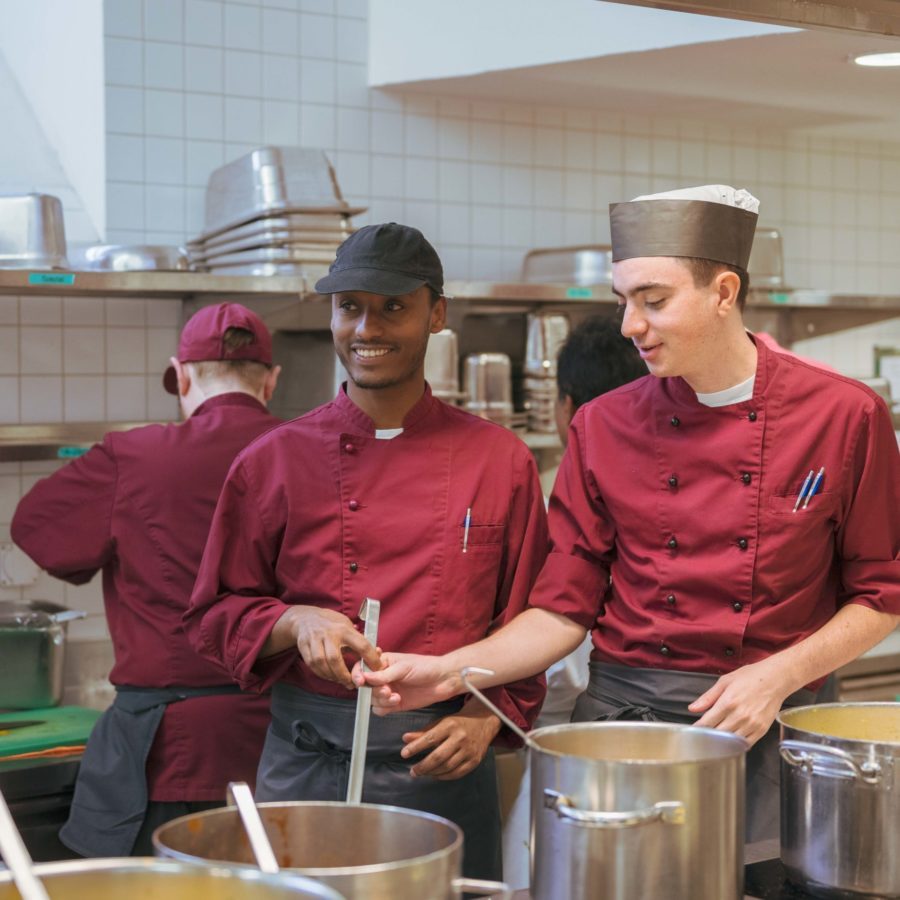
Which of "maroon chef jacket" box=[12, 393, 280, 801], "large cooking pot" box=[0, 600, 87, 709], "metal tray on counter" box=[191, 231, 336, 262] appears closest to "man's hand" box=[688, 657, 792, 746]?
"maroon chef jacket" box=[12, 393, 280, 801]

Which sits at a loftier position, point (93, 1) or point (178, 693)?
point (93, 1)

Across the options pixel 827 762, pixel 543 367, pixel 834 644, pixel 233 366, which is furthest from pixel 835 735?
pixel 543 367

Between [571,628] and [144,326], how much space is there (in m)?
2.07

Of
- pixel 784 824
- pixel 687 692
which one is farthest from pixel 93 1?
pixel 784 824

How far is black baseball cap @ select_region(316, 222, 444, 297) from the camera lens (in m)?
1.96

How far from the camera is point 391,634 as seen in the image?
1973 millimetres

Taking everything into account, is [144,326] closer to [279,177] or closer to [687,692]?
[279,177]

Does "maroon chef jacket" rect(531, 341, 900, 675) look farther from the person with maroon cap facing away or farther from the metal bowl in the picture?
the metal bowl

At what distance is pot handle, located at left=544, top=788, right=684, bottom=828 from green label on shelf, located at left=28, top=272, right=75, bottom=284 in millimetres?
2214

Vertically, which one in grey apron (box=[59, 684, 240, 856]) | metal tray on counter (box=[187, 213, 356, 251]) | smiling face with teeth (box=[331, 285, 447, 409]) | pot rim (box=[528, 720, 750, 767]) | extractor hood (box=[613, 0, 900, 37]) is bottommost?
grey apron (box=[59, 684, 240, 856])

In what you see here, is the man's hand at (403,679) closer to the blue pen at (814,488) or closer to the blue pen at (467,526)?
the blue pen at (467,526)

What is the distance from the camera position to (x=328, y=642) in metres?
1.73

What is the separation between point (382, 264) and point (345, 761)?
2.33 feet

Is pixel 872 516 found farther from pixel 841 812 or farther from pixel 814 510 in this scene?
pixel 841 812
